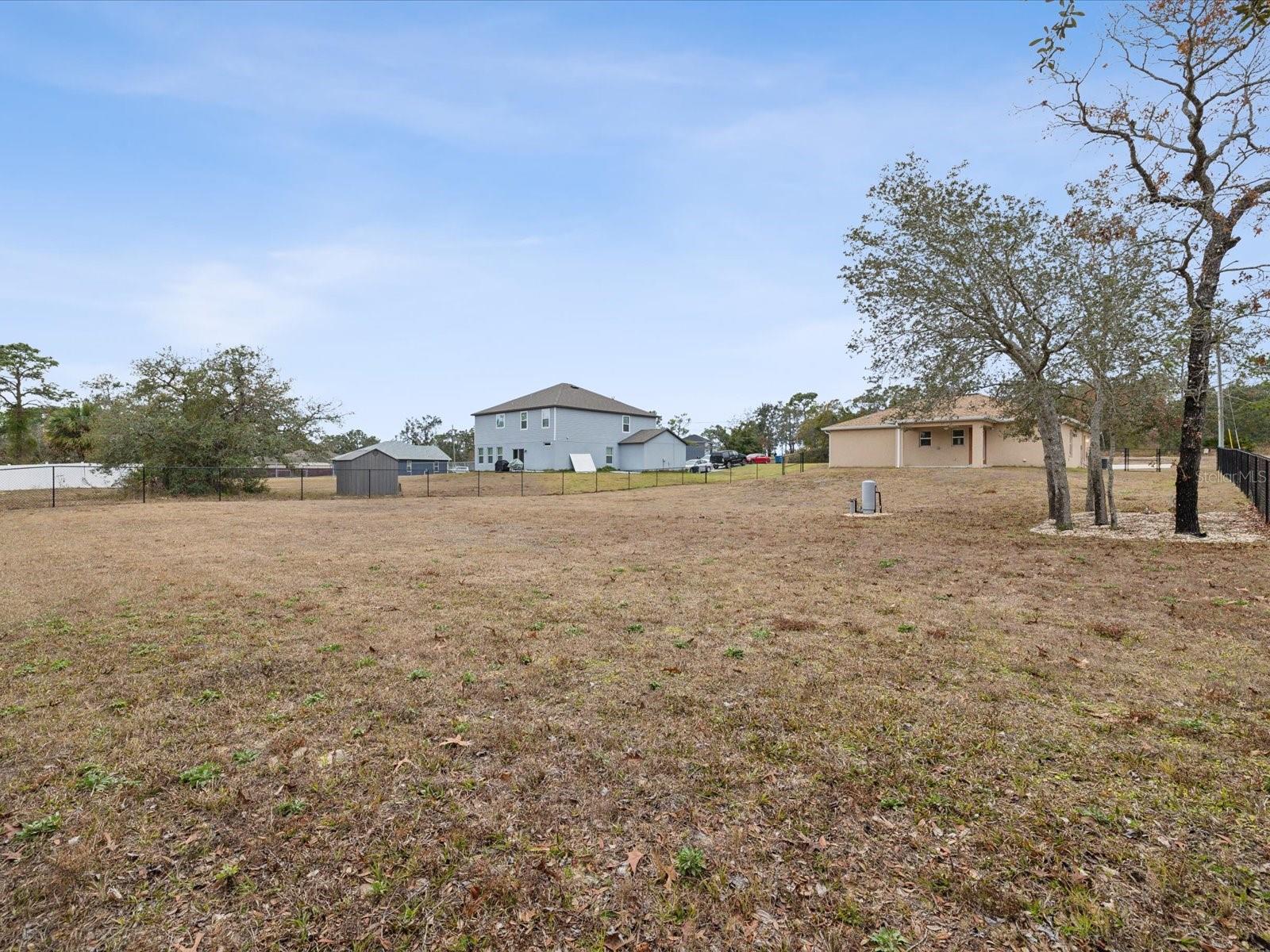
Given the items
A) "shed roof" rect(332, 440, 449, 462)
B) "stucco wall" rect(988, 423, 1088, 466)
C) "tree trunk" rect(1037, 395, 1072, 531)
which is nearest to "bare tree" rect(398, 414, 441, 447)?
"shed roof" rect(332, 440, 449, 462)

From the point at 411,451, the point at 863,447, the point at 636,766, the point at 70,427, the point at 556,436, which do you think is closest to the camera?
the point at 636,766

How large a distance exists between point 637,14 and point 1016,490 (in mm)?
19808

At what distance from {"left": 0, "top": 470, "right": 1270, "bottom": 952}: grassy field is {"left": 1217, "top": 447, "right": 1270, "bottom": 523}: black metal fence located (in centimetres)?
685

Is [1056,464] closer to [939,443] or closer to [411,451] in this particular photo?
[939,443]

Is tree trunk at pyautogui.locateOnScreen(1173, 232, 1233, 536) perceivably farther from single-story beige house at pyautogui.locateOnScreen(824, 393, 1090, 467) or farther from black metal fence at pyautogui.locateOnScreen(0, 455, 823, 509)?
black metal fence at pyautogui.locateOnScreen(0, 455, 823, 509)

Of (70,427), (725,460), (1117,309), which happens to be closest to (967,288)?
(1117,309)

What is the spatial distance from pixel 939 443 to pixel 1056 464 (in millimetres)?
21361

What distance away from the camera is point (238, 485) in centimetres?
2633

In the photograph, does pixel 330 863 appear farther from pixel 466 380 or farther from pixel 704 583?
pixel 466 380

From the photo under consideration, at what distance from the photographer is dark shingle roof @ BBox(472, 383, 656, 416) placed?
44.2m

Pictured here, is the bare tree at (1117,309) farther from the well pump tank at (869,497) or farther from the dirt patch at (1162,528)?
the well pump tank at (869,497)

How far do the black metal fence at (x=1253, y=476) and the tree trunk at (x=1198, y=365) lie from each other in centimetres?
214

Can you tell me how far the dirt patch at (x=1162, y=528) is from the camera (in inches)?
446

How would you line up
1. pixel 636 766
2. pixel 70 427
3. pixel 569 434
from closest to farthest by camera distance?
pixel 636 766 → pixel 70 427 → pixel 569 434
